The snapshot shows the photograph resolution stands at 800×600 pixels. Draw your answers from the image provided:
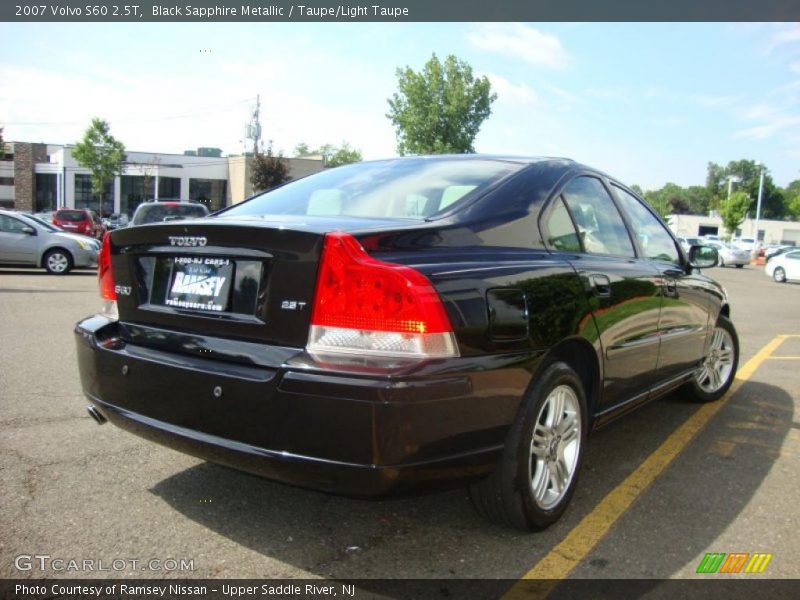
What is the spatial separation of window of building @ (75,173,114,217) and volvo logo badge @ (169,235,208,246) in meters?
58.2

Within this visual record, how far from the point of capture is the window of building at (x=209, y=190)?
60344 mm

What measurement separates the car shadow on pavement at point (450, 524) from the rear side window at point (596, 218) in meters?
1.21

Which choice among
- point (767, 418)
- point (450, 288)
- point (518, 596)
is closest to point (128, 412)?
point (450, 288)

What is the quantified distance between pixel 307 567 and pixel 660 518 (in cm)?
161

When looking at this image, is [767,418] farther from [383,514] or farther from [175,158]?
[175,158]

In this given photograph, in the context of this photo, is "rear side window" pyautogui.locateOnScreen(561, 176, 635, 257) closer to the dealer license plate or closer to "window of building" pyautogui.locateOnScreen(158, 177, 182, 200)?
the dealer license plate

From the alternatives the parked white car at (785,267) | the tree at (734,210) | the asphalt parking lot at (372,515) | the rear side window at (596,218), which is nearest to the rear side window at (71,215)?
the asphalt parking lot at (372,515)

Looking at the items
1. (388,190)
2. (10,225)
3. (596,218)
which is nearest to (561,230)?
(596,218)

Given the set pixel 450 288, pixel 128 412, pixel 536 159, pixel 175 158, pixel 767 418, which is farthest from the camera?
pixel 175 158

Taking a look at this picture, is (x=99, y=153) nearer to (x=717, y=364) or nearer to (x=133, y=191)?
(x=133, y=191)

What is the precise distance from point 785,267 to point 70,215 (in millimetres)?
25202

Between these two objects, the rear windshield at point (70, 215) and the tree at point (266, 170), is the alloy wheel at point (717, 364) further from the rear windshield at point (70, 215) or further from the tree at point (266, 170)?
the tree at point (266, 170)

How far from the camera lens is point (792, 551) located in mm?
2762

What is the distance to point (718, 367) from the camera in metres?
5.26
